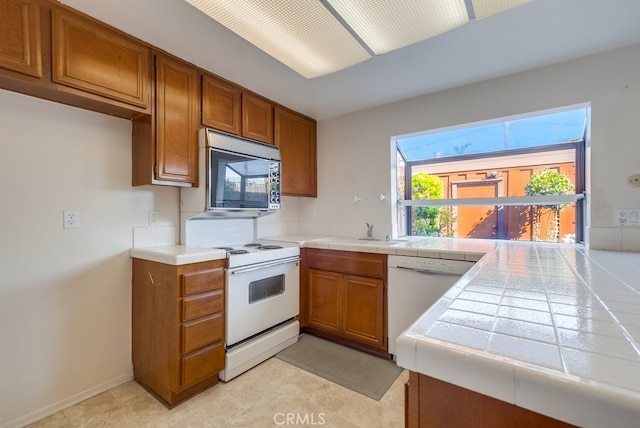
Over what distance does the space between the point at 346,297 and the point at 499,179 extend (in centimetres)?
165

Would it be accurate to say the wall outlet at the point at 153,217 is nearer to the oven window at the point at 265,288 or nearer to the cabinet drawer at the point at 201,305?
the cabinet drawer at the point at 201,305

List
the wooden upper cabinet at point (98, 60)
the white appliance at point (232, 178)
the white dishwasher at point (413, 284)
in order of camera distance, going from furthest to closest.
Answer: the white appliance at point (232, 178) < the white dishwasher at point (413, 284) < the wooden upper cabinet at point (98, 60)

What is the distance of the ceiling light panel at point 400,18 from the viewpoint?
1.28 m

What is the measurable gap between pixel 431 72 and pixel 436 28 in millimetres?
749

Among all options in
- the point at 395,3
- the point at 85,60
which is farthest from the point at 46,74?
the point at 395,3

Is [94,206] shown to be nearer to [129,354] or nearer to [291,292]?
[129,354]

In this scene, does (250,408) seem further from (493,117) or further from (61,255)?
(493,117)

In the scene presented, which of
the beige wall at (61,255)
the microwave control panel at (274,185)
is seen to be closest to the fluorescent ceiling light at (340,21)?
the microwave control panel at (274,185)

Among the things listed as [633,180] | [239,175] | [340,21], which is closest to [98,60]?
[239,175]

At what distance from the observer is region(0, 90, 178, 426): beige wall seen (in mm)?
1516

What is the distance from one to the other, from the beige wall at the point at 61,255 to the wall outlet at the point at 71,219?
Answer: 0.07 ft

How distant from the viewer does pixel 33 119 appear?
1585 millimetres

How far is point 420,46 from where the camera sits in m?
1.80

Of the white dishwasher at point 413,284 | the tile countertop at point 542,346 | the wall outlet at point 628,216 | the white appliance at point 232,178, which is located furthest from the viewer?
the white appliance at point 232,178
